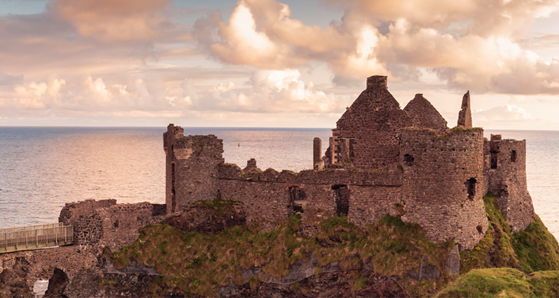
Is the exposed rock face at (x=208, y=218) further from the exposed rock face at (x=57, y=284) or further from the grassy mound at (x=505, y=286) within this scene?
the grassy mound at (x=505, y=286)

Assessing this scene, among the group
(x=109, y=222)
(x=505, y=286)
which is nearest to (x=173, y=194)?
(x=109, y=222)

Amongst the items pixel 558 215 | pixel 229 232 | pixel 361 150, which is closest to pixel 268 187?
pixel 229 232

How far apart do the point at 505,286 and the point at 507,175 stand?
2158 centimetres

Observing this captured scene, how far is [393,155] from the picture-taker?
39344mm

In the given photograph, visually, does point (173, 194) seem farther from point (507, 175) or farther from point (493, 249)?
point (507, 175)

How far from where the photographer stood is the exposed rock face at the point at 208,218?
37688mm

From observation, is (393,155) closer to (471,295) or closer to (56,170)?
(471,295)

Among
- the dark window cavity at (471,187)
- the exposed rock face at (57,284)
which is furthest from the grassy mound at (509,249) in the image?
the exposed rock face at (57,284)

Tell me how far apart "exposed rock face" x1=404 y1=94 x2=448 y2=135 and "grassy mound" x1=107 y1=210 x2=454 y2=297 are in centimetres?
1309

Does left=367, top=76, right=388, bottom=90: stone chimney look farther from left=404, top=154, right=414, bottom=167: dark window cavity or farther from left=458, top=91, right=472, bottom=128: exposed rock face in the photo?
left=404, top=154, right=414, bottom=167: dark window cavity

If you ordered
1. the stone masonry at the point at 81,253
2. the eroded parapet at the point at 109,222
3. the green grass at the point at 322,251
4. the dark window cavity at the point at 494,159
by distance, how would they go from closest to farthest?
the green grass at the point at 322,251
the stone masonry at the point at 81,253
the eroded parapet at the point at 109,222
the dark window cavity at the point at 494,159

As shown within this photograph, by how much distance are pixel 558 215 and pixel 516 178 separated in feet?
158

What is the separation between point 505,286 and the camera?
19031 millimetres

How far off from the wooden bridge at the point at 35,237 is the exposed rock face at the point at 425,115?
30.0 meters
